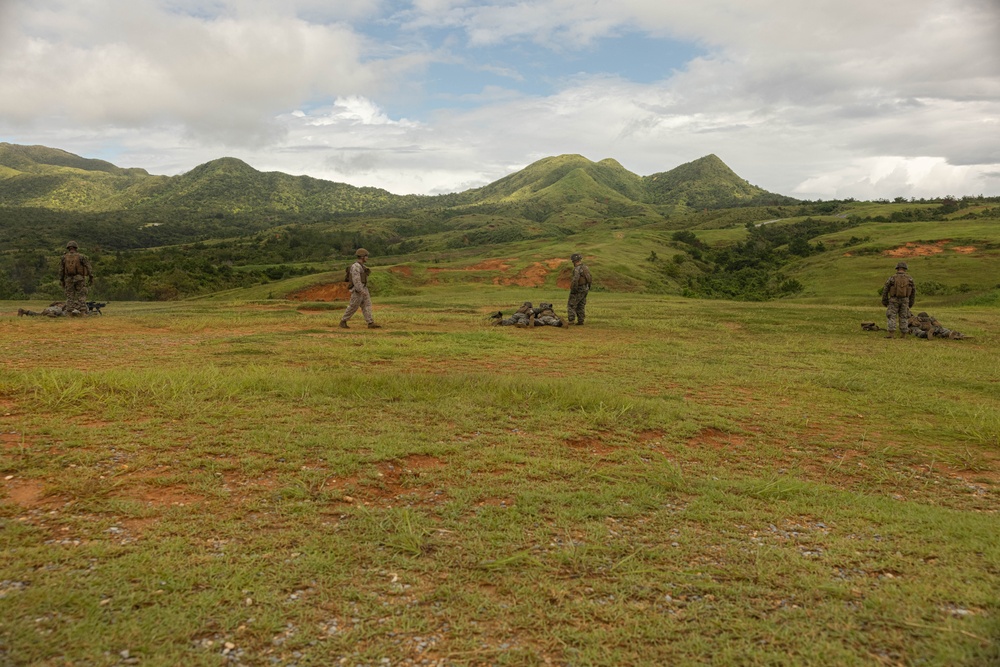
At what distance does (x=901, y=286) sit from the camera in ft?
52.2

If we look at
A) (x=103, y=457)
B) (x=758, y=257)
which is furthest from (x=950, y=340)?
(x=758, y=257)

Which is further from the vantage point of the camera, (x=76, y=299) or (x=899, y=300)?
(x=76, y=299)

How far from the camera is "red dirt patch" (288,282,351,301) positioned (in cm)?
3512

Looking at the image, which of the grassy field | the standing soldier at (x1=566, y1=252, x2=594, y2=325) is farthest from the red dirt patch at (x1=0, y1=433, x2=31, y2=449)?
the standing soldier at (x1=566, y1=252, x2=594, y2=325)

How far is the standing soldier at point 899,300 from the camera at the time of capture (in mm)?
15891

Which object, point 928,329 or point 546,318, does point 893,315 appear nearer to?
point 928,329

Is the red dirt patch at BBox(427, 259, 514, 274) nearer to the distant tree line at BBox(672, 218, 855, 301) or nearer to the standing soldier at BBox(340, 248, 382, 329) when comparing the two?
the distant tree line at BBox(672, 218, 855, 301)

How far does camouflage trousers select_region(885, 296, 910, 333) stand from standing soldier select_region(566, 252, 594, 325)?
27.9 ft

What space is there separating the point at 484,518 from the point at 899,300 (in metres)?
16.5

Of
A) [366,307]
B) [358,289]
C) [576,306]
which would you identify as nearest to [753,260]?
[576,306]

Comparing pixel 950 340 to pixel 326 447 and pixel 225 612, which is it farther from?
pixel 225 612

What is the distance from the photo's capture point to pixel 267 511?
4.41 meters

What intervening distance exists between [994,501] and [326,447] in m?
6.41

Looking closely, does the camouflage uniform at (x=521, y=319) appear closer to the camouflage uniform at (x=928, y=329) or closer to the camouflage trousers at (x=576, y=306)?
the camouflage trousers at (x=576, y=306)
